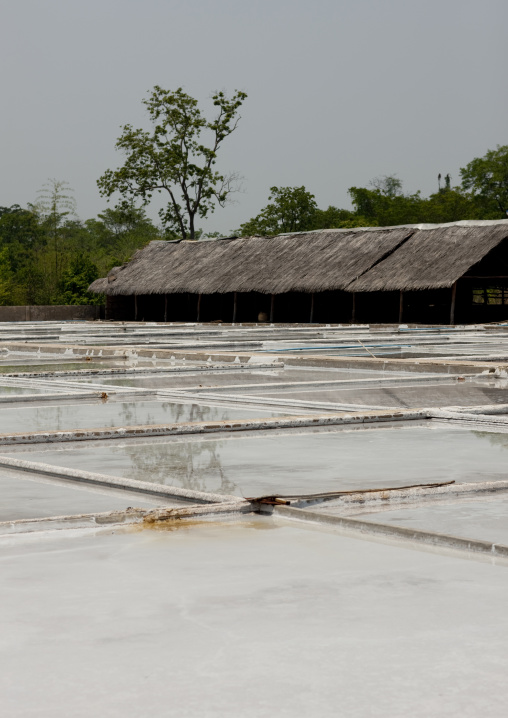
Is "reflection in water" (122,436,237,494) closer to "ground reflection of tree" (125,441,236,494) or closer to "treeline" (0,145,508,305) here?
"ground reflection of tree" (125,441,236,494)

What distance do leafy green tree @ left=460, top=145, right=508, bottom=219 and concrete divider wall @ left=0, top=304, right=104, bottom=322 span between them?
2573 centimetres

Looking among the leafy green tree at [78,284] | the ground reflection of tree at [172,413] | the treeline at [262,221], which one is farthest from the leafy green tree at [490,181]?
the ground reflection of tree at [172,413]

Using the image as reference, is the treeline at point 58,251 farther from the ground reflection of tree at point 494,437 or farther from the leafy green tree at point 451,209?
the ground reflection of tree at point 494,437

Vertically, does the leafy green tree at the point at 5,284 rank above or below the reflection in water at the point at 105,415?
above

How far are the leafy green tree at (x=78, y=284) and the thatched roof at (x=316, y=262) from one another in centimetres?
259

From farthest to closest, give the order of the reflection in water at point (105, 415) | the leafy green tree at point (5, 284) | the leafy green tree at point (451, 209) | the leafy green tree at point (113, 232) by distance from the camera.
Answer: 1. the leafy green tree at point (113, 232)
2. the leafy green tree at point (451, 209)
3. the leafy green tree at point (5, 284)
4. the reflection in water at point (105, 415)

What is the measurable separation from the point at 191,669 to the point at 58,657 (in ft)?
0.86

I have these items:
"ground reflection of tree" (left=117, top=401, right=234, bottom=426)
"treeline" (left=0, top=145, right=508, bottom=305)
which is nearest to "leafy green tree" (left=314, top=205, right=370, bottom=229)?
"treeline" (left=0, top=145, right=508, bottom=305)

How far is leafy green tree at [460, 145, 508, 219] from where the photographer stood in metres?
57.9

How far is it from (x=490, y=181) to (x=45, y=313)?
29.6 m

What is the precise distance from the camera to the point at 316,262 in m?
32.5

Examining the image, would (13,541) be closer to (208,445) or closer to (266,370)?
(208,445)

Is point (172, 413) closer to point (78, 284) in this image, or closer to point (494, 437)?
point (494, 437)

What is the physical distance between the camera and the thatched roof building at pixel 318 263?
2903 centimetres
